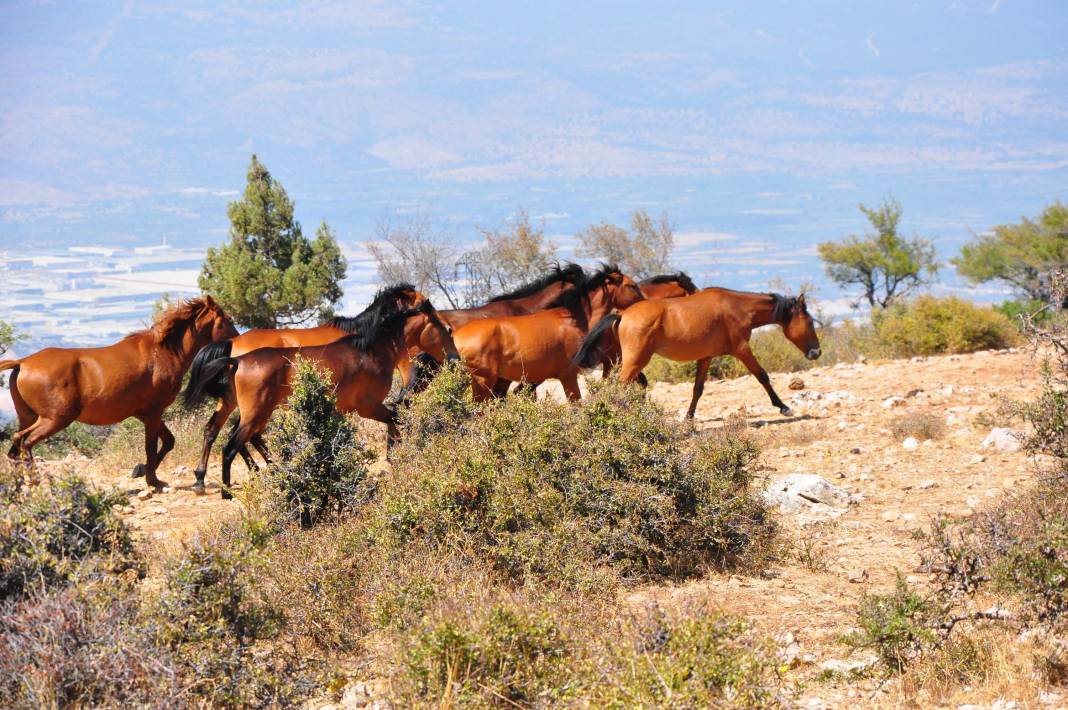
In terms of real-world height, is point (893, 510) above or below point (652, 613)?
below

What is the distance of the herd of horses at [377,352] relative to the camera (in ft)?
33.4

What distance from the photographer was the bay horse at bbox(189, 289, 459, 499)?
32.3 feet

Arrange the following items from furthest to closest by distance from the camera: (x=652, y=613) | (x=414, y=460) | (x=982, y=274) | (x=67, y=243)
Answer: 1. (x=67, y=243)
2. (x=982, y=274)
3. (x=414, y=460)
4. (x=652, y=613)

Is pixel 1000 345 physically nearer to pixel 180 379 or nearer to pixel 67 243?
pixel 180 379

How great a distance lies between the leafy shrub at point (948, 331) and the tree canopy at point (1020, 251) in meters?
19.0

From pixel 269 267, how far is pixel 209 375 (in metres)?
15.6

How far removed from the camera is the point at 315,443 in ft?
24.4

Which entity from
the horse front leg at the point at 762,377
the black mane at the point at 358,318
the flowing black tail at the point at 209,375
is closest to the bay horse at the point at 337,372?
the flowing black tail at the point at 209,375

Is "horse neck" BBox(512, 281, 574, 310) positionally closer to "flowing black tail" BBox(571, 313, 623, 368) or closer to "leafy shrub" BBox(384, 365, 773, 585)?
"flowing black tail" BBox(571, 313, 623, 368)

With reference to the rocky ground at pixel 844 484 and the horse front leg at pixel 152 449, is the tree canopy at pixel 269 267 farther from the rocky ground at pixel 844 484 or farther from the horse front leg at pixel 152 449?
the horse front leg at pixel 152 449

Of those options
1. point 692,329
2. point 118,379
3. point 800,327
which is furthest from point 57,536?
point 800,327

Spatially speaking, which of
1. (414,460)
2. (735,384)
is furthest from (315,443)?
(735,384)

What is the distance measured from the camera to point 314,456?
7332mm

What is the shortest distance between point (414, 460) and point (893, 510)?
381 cm
